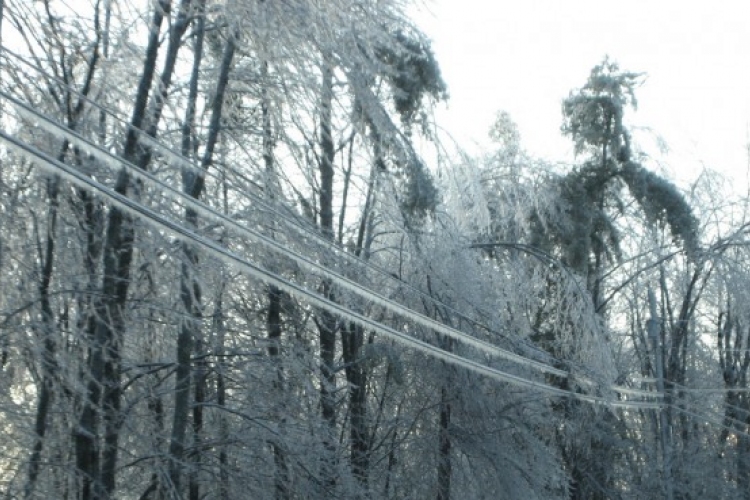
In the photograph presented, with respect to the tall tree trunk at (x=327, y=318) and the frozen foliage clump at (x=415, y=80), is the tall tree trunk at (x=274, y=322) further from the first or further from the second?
the frozen foliage clump at (x=415, y=80)

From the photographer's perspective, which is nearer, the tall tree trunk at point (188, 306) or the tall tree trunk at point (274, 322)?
the tall tree trunk at point (188, 306)

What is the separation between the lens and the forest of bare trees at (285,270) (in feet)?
30.9

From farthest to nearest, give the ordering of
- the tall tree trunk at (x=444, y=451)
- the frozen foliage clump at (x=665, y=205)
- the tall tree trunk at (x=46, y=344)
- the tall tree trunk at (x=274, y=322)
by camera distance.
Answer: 1. the frozen foliage clump at (x=665, y=205)
2. the tall tree trunk at (x=444, y=451)
3. the tall tree trunk at (x=274, y=322)
4. the tall tree trunk at (x=46, y=344)

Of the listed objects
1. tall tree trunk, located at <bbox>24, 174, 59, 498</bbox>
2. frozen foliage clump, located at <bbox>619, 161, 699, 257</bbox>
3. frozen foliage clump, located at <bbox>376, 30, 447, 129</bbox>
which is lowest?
tall tree trunk, located at <bbox>24, 174, 59, 498</bbox>

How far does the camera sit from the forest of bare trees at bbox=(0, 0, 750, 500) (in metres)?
9.42

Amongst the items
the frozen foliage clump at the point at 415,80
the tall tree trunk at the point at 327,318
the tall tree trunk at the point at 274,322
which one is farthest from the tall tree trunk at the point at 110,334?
the frozen foliage clump at the point at 415,80

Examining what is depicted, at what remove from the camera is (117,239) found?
10391 mm

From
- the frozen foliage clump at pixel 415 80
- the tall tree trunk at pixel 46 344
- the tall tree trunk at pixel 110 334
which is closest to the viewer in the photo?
the tall tree trunk at pixel 46 344

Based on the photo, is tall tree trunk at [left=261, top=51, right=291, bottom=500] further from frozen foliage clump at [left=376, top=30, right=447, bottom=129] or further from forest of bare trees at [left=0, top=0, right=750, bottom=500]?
frozen foliage clump at [left=376, top=30, right=447, bottom=129]

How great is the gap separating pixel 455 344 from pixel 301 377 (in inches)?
188

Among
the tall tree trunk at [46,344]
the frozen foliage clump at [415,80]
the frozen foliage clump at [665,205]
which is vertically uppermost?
the frozen foliage clump at [665,205]

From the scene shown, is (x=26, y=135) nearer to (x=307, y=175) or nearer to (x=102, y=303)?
(x=102, y=303)

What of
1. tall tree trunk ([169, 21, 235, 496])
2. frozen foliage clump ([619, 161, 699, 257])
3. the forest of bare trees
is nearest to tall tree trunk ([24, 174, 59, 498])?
the forest of bare trees

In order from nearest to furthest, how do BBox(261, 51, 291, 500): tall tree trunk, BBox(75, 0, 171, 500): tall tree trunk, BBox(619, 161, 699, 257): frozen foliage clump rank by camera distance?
1. BBox(75, 0, 171, 500): tall tree trunk
2. BBox(261, 51, 291, 500): tall tree trunk
3. BBox(619, 161, 699, 257): frozen foliage clump
